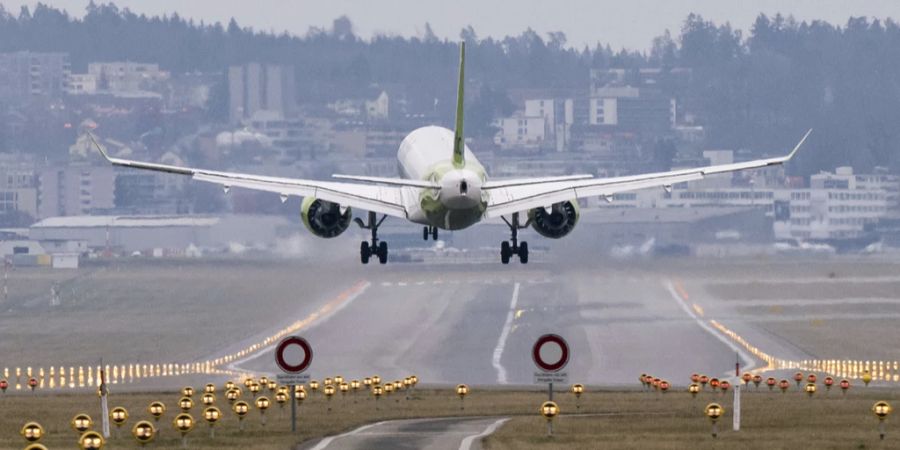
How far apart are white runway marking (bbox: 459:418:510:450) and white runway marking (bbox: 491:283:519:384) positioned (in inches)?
1393

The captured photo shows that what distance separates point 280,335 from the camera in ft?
413

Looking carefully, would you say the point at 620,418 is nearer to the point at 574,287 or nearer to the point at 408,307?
the point at 408,307

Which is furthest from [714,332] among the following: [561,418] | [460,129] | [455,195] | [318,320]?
[561,418]

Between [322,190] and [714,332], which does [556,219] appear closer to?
[322,190]

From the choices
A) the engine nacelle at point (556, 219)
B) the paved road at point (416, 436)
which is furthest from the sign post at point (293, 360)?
the engine nacelle at point (556, 219)

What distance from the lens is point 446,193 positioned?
74875 millimetres

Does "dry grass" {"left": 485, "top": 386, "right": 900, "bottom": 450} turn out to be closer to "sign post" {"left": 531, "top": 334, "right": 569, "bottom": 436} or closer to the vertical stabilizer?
"sign post" {"left": 531, "top": 334, "right": 569, "bottom": 436}

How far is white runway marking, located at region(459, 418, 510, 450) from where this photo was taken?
2223 inches

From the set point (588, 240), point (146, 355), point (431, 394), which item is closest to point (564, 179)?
point (431, 394)

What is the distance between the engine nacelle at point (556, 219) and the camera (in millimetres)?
78750

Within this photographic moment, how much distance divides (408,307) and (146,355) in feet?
94.6

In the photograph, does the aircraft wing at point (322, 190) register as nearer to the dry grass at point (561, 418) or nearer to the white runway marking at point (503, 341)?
the dry grass at point (561, 418)

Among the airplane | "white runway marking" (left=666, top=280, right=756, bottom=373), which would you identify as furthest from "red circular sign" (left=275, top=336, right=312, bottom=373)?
"white runway marking" (left=666, top=280, right=756, bottom=373)

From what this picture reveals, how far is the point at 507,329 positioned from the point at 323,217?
2070 inches
